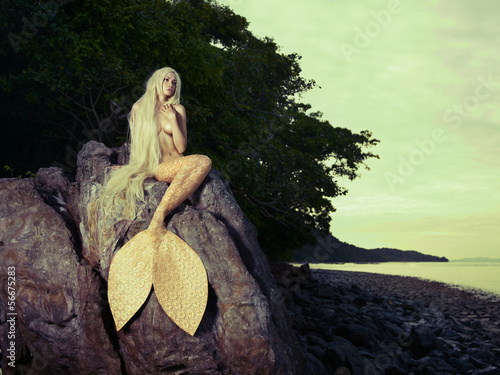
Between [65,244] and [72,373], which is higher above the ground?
[65,244]

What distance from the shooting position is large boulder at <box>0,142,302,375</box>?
16.4ft

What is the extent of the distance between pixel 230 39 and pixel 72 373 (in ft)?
55.3

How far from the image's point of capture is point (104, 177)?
6285 mm

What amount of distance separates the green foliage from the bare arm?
437cm

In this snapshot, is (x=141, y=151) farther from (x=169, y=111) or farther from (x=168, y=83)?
(x=168, y=83)

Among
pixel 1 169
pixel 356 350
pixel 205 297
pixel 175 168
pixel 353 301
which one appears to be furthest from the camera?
pixel 353 301

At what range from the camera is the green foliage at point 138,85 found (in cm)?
1078

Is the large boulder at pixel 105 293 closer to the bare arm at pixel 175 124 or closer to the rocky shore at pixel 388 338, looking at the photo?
the bare arm at pixel 175 124

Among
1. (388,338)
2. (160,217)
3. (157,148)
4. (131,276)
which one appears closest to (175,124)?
(157,148)

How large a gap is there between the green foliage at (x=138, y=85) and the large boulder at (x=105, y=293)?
494 centimetres

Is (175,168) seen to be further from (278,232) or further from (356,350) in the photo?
(278,232)

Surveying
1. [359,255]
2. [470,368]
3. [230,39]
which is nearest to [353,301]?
[470,368]

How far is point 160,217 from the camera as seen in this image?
5.47 m
